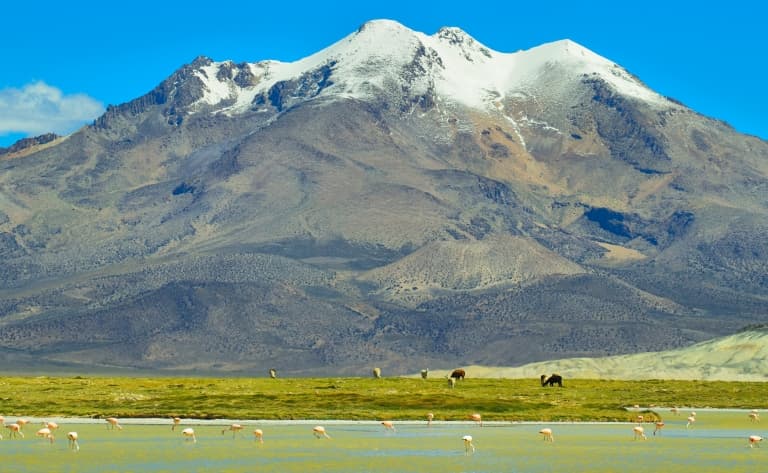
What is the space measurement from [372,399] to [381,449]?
4237 centimetres

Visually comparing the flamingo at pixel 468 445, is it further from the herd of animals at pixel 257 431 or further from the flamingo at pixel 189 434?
the flamingo at pixel 189 434

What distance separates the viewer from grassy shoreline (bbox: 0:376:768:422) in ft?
348

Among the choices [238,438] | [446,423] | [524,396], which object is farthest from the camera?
[524,396]

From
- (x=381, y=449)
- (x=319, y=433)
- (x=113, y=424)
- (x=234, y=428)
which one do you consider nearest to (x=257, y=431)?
(x=234, y=428)

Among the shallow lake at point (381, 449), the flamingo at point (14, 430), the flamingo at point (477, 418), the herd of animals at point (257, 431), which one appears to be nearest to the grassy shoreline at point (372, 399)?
the flamingo at point (477, 418)

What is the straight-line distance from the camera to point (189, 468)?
2650 inches

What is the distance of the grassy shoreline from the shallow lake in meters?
7.15

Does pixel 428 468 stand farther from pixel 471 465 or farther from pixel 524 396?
pixel 524 396

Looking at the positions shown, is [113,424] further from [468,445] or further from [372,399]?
[372,399]

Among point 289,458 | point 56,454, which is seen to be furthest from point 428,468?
point 56,454

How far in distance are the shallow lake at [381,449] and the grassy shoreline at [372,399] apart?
7.15 metres

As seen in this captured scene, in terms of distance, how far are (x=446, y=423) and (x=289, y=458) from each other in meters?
28.4

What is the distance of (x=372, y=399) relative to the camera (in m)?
120

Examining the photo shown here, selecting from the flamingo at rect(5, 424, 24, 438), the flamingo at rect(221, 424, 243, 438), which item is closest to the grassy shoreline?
the flamingo at rect(221, 424, 243, 438)
